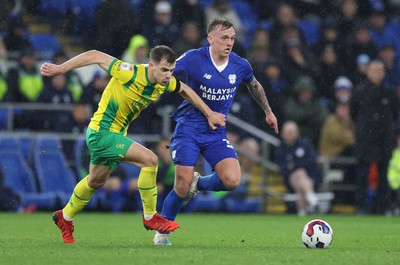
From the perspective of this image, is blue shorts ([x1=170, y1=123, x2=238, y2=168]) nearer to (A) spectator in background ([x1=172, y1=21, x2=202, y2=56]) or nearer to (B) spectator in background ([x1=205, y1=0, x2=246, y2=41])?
(A) spectator in background ([x1=172, y1=21, x2=202, y2=56])

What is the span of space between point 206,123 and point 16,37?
919 cm

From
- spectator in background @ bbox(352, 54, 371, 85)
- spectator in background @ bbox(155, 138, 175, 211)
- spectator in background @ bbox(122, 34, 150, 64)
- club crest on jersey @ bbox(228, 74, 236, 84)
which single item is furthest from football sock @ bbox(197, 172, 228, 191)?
spectator in background @ bbox(352, 54, 371, 85)

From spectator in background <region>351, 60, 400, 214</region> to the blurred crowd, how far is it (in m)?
0.02

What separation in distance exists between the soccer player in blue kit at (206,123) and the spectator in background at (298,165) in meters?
7.28

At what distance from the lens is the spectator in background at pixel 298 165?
17.8 m

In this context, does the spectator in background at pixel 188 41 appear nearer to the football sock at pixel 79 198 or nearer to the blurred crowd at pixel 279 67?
the blurred crowd at pixel 279 67

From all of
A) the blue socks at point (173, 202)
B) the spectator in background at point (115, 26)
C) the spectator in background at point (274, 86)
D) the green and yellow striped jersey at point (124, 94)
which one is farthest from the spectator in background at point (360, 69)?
the green and yellow striped jersey at point (124, 94)

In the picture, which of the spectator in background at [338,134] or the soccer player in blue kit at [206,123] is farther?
the spectator in background at [338,134]

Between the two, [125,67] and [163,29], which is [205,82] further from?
[163,29]

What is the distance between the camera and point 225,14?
1936cm

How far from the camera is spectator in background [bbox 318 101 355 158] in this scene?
1844 centimetres

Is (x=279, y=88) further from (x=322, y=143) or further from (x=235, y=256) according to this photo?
(x=235, y=256)

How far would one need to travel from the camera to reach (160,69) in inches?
374

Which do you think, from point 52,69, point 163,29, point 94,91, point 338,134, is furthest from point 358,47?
point 52,69
